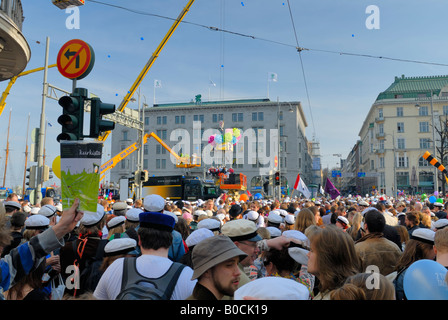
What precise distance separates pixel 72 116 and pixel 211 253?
439 centimetres

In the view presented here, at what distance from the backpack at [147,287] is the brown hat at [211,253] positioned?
0.85ft

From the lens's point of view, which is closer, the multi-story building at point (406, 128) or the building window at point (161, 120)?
the multi-story building at point (406, 128)

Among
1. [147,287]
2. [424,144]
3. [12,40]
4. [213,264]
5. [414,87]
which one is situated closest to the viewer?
[213,264]

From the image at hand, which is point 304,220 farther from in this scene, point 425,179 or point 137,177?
point 425,179

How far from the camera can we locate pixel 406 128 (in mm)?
74062

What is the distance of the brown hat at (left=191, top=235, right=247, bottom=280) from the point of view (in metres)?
2.56

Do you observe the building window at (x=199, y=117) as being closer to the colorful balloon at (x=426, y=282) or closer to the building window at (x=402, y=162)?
the building window at (x=402, y=162)

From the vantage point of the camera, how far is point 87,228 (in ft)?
15.2

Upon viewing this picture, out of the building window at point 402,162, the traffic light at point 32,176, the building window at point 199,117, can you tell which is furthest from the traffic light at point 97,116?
the building window at point 402,162

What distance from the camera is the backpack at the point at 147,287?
106 inches

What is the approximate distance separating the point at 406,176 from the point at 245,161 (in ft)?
101

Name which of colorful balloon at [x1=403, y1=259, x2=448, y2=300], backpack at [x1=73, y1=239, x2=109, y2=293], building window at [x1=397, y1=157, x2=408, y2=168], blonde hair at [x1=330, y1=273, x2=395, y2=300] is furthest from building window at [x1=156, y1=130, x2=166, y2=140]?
blonde hair at [x1=330, y1=273, x2=395, y2=300]

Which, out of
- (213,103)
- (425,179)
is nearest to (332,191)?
(425,179)
